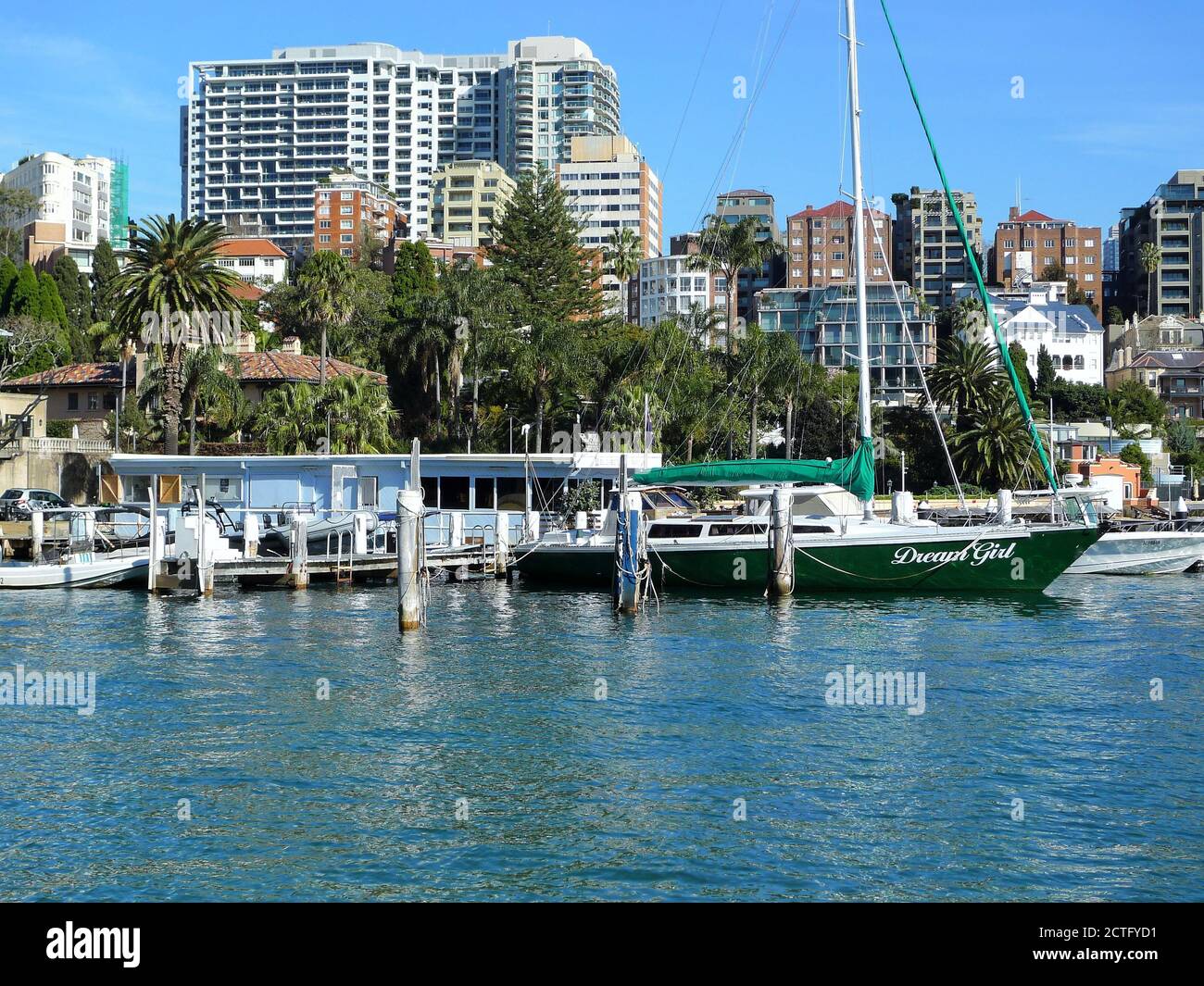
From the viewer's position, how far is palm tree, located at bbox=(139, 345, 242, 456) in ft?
191

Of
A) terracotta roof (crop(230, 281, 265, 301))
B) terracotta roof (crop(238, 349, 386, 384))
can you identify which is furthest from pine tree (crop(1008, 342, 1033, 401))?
terracotta roof (crop(230, 281, 265, 301))

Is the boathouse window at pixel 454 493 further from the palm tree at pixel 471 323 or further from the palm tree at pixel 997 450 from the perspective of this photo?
the palm tree at pixel 997 450

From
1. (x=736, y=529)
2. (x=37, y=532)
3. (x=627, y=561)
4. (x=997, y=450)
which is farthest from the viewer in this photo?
(x=997, y=450)

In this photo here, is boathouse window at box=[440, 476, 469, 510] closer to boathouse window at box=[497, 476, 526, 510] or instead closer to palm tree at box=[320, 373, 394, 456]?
boathouse window at box=[497, 476, 526, 510]

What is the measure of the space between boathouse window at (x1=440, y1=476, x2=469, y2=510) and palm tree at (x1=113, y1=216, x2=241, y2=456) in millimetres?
13865

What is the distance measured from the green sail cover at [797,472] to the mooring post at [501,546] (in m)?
5.95

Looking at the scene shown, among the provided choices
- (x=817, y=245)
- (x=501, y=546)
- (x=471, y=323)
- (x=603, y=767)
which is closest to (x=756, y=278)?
(x=817, y=245)

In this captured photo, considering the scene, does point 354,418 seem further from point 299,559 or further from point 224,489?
point 299,559

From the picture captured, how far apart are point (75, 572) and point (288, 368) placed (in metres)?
31.1

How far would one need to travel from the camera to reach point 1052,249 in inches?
6663

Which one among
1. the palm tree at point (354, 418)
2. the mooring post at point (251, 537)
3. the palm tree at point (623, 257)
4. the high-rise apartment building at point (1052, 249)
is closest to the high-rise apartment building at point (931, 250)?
the high-rise apartment building at point (1052, 249)

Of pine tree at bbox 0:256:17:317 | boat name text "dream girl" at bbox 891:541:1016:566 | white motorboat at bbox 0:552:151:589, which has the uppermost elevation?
pine tree at bbox 0:256:17:317
